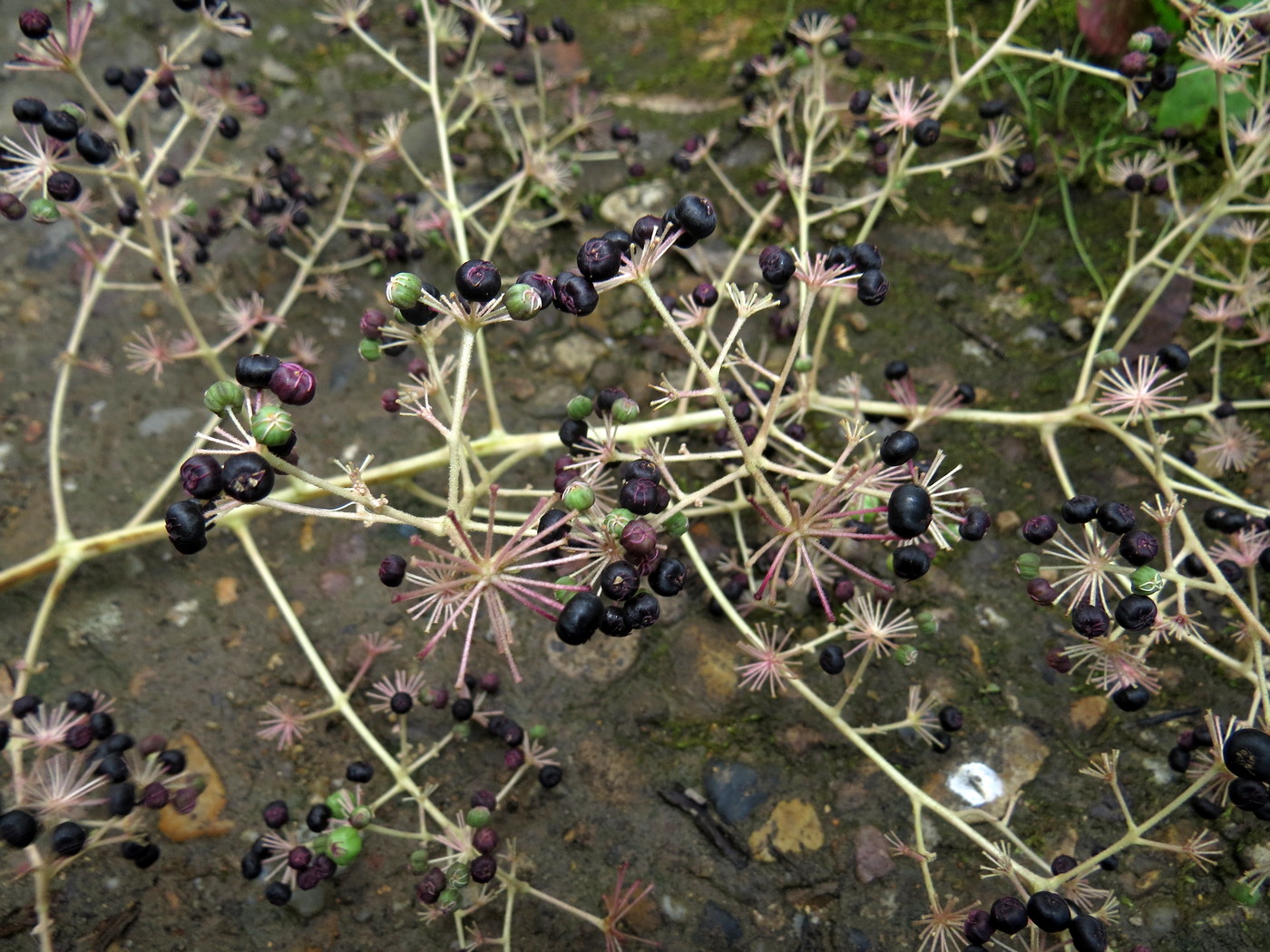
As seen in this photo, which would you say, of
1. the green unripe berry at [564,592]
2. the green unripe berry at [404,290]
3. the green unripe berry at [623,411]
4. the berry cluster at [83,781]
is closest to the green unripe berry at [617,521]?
the green unripe berry at [564,592]

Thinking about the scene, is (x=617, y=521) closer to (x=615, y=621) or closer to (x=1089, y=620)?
(x=615, y=621)

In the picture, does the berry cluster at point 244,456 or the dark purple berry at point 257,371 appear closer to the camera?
the berry cluster at point 244,456

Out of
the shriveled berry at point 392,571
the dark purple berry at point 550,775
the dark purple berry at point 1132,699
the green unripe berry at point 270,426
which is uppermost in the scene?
the green unripe berry at point 270,426

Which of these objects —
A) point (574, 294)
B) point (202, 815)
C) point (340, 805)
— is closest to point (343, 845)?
point (340, 805)

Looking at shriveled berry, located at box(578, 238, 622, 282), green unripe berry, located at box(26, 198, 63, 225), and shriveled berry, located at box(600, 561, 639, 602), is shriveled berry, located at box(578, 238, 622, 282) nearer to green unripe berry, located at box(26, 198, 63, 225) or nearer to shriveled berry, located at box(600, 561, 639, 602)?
shriveled berry, located at box(600, 561, 639, 602)

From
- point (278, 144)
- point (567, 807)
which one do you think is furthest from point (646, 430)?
point (278, 144)

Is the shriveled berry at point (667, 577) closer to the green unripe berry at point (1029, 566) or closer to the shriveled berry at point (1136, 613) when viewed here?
the green unripe berry at point (1029, 566)

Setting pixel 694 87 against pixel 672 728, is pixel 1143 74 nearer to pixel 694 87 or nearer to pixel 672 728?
pixel 694 87

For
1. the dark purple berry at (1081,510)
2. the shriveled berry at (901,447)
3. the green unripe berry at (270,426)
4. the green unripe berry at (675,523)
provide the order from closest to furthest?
the green unripe berry at (270,426) < the green unripe berry at (675,523) < the shriveled berry at (901,447) < the dark purple berry at (1081,510)
